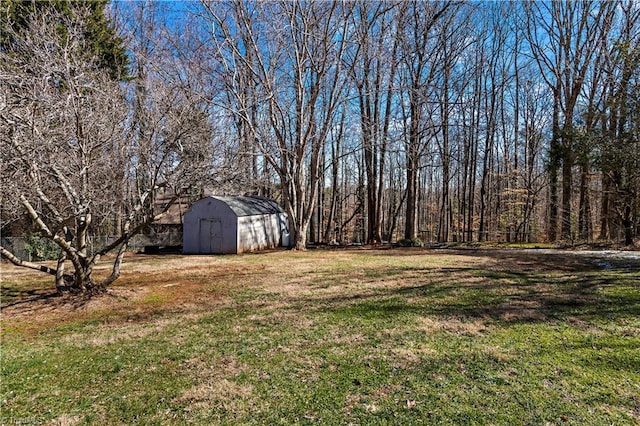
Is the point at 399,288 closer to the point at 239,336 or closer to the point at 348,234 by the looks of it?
the point at 239,336

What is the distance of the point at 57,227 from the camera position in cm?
571

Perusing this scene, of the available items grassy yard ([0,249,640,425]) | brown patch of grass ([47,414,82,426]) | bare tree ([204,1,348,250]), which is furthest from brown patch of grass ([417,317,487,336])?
bare tree ([204,1,348,250])

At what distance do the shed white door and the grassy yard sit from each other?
7.82 meters

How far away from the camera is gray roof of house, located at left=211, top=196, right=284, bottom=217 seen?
1548cm

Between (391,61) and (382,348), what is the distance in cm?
1426

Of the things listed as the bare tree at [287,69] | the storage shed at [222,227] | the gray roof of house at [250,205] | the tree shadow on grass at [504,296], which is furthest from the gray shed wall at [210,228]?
the tree shadow on grass at [504,296]

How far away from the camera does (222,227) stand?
50.1 feet

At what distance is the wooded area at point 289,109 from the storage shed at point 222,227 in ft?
4.78

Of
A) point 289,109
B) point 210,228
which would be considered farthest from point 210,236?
point 289,109

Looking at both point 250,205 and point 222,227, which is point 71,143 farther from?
point 250,205

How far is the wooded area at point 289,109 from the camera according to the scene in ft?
18.9

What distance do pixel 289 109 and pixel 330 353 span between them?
13.5 metres

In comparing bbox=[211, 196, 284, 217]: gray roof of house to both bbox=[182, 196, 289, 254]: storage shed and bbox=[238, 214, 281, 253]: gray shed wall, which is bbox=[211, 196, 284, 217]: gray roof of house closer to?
bbox=[182, 196, 289, 254]: storage shed

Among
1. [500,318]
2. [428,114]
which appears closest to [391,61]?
[428,114]
